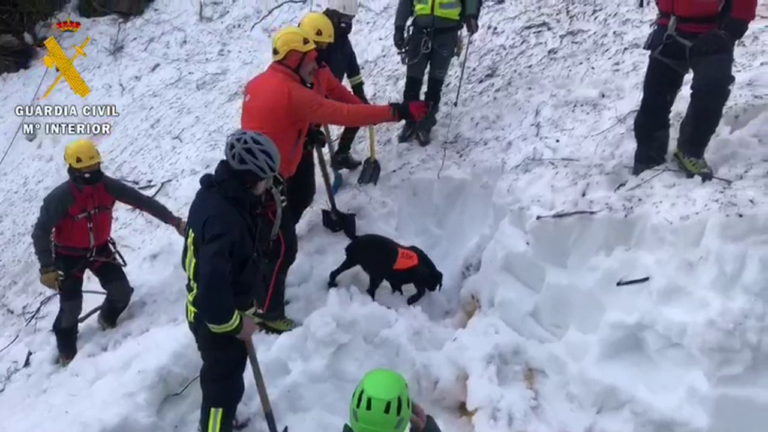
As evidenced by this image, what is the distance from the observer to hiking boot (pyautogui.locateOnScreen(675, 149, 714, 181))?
472 centimetres

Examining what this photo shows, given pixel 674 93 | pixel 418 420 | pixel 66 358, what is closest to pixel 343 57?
pixel 674 93

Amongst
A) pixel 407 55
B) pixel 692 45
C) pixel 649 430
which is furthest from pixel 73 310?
pixel 692 45

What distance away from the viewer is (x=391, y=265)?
523 centimetres

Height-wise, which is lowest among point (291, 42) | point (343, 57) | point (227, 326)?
point (227, 326)

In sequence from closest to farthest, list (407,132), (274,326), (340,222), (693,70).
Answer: (693,70) < (274,326) < (340,222) < (407,132)

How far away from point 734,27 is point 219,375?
13.2 ft

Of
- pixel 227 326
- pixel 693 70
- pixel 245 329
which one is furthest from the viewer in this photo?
pixel 693 70

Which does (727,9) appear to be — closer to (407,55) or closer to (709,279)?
(709,279)

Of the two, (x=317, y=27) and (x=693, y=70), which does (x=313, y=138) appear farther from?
(x=693, y=70)

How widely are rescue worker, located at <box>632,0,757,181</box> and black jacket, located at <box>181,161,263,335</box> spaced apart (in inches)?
123

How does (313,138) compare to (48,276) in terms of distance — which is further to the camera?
(313,138)

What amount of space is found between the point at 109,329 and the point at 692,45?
→ 526cm

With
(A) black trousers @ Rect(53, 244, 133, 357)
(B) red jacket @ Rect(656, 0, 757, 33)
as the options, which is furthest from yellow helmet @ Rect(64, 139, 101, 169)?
(B) red jacket @ Rect(656, 0, 757, 33)

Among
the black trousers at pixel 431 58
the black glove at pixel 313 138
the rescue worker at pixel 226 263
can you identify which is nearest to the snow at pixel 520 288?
the black trousers at pixel 431 58
